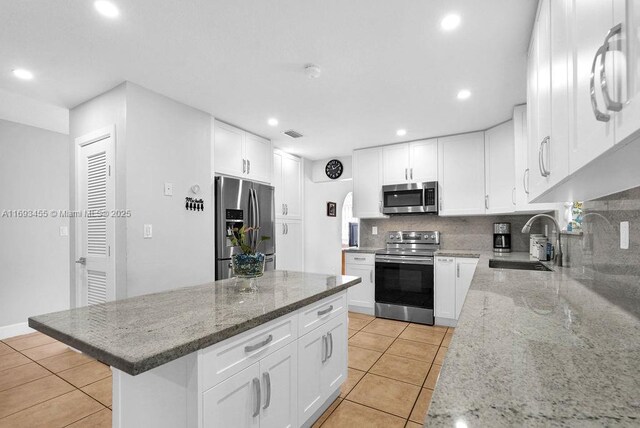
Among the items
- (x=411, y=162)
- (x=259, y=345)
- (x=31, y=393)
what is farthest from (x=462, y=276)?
(x=31, y=393)

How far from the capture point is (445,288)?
3758 millimetres

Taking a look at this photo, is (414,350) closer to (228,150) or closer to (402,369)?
(402,369)

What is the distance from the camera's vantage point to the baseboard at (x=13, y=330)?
3.39m

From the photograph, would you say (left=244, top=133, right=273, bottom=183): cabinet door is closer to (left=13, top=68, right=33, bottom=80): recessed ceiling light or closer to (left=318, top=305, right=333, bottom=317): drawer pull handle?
(left=13, top=68, right=33, bottom=80): recessed ceiling light

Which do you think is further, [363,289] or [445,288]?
[363,289]

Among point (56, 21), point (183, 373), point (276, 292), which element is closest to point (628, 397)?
point (183, 373)

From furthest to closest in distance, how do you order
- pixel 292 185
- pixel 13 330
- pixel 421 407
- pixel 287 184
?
1. pixel 292 185
2. pixel 287 184
3. pixel 13 330
4. pixel 421 407

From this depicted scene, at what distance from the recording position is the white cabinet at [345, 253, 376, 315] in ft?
13.9

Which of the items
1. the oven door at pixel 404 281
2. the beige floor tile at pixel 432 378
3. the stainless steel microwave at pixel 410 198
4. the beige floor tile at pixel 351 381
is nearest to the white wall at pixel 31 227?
the beige floor tile at pixel 351 381

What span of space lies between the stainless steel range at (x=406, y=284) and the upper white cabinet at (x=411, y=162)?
85 cm

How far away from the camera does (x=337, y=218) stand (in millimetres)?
5621

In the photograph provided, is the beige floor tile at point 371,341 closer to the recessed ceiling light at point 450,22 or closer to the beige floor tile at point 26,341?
the recessed ceiling light at point 450,22

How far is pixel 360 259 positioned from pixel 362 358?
63.8 inches

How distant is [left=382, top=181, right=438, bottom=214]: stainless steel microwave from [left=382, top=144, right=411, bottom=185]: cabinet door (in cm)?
14
